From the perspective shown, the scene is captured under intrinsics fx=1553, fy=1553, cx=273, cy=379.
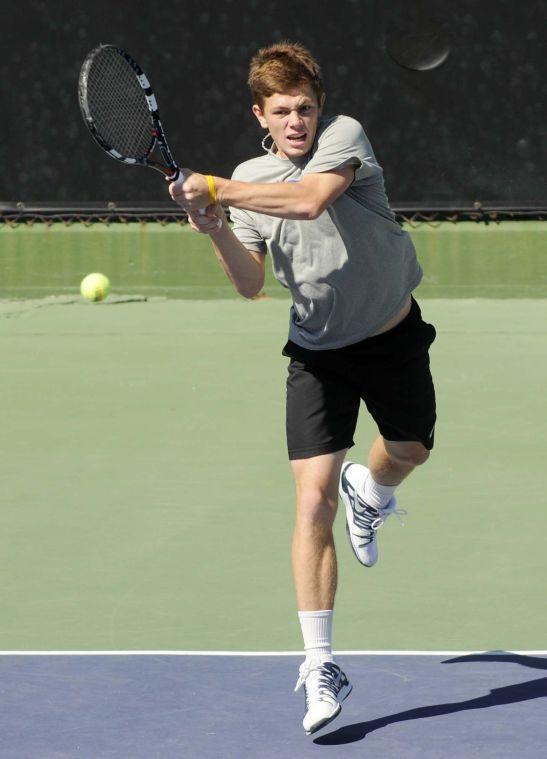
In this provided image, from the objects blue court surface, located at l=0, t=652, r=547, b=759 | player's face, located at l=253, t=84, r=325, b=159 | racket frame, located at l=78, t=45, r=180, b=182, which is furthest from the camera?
racket frame, located at l=78, t=45, r=180, b=182

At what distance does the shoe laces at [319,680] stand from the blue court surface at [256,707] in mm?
82

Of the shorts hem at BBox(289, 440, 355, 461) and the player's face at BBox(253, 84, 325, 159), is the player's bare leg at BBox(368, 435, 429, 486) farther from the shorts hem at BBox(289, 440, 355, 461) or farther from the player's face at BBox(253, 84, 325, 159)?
the player's face at BBox(253, 84, 325, 159)

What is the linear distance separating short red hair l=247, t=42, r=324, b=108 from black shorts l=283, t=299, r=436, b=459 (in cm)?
65

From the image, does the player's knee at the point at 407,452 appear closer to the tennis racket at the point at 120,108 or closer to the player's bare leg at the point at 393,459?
the player's bare leg at the point at 393,459

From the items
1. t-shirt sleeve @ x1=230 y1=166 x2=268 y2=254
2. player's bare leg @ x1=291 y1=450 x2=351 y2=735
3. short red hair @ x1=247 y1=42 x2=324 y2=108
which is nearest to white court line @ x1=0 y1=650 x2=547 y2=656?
player's bare leg @ x1=291 y1=450 x2=351 y2=735

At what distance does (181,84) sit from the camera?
404 inches

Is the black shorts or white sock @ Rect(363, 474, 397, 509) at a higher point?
the black shorts

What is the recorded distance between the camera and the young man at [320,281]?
350 centimetres

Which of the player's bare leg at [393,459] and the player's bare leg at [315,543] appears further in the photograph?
the player's bare leg at [393,459]

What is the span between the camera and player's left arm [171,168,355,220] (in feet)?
11.4

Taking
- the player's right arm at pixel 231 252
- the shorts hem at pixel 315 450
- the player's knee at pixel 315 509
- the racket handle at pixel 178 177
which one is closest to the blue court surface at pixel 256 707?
the player's knee at pixel 315 509

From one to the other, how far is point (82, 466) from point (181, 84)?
486 centimetres

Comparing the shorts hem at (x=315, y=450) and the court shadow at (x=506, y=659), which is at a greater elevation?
the shorts hem at (x=315, y=450)

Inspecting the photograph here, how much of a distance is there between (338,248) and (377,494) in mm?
1017
